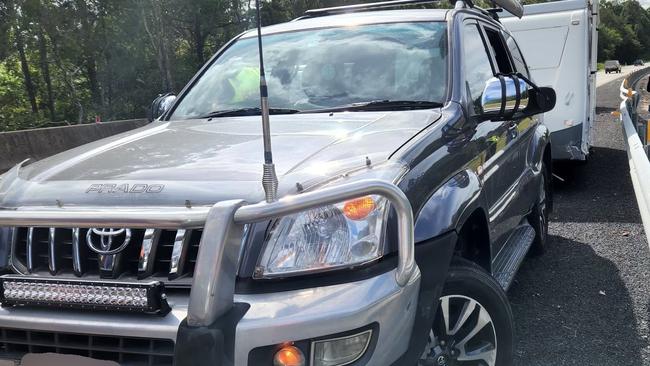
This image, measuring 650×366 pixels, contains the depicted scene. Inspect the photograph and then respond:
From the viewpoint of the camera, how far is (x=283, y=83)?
12.0ft

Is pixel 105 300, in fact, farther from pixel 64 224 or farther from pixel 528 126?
pixel 528 126

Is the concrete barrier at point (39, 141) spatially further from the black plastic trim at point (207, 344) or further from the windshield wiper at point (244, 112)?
the black plastic trim at point (207, 344)

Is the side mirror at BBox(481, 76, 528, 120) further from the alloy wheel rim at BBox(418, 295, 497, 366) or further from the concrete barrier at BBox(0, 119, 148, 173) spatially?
the concrete barrier at BBox(0, 119, 148, 173)

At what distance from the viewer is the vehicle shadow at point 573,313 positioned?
3619mm

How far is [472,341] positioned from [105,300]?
1600 mm

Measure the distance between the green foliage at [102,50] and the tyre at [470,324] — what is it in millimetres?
21487

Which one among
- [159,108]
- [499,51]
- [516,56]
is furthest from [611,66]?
[159,108]

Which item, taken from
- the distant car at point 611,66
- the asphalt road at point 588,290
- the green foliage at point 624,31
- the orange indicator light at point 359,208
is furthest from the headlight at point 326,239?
the green foliage at point 624,31

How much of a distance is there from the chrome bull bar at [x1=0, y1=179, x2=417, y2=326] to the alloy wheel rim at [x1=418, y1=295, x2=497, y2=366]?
595mm

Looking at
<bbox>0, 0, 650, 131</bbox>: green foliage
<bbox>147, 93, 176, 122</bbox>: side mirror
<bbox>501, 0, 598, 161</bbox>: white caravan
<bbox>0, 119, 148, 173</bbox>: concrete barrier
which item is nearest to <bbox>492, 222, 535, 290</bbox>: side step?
<bbox>147, 93, 176, 122</bbox>: side mirror

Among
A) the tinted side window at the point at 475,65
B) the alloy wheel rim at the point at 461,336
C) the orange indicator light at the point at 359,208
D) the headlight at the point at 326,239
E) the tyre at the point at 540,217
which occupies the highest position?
the tinted side window at the point at 475,65

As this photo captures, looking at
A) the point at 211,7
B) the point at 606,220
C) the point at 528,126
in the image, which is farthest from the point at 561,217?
the point at 211,7

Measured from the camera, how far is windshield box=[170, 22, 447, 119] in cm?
345

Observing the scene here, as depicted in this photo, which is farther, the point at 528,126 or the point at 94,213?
the point at 528,126
